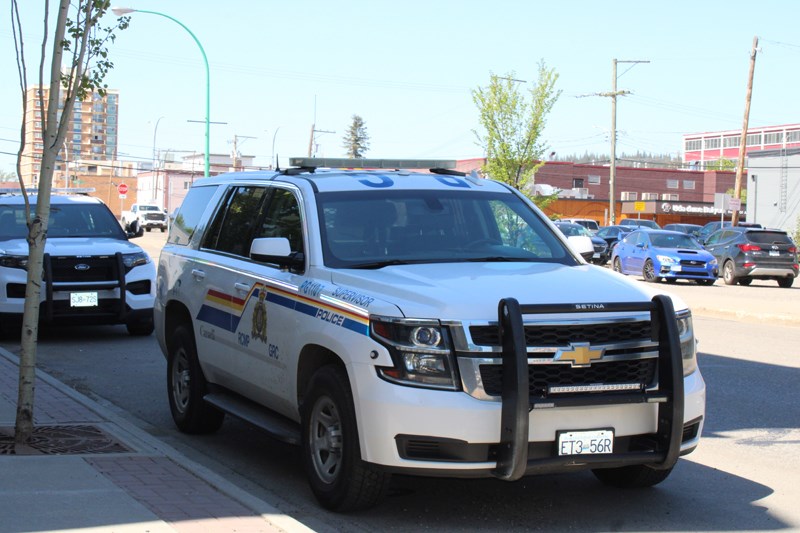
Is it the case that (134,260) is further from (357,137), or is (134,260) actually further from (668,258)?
(357,137)

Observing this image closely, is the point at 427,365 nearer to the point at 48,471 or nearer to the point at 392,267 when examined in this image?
the point at 392,267

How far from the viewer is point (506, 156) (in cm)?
3997

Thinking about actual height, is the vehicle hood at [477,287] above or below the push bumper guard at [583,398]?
above

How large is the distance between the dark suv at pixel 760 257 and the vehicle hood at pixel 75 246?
68.0 ft

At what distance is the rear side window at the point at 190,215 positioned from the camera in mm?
8828

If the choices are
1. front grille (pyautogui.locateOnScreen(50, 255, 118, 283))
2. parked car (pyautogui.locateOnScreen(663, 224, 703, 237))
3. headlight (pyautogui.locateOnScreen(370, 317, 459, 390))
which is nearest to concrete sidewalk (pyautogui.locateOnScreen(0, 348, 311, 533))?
headlight (pyautogui.locateOnScreen(370, 317, 459, 390))

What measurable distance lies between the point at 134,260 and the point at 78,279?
0.84 meters

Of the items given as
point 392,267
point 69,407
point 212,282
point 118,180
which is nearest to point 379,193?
point 392,267

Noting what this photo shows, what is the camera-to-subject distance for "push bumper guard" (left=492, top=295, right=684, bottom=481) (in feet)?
17.5

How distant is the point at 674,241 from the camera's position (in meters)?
30.7

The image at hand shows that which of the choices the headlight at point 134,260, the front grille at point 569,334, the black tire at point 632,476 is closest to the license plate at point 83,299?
the headlight at point 134,260

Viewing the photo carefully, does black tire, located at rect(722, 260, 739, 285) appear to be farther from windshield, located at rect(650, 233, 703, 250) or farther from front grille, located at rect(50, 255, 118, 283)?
front grille, located at rect(50, 255, 118, 283)

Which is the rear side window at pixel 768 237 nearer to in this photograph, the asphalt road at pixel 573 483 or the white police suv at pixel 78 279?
the asphalt road at pixel 573 483

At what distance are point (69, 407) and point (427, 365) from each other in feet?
14.7
